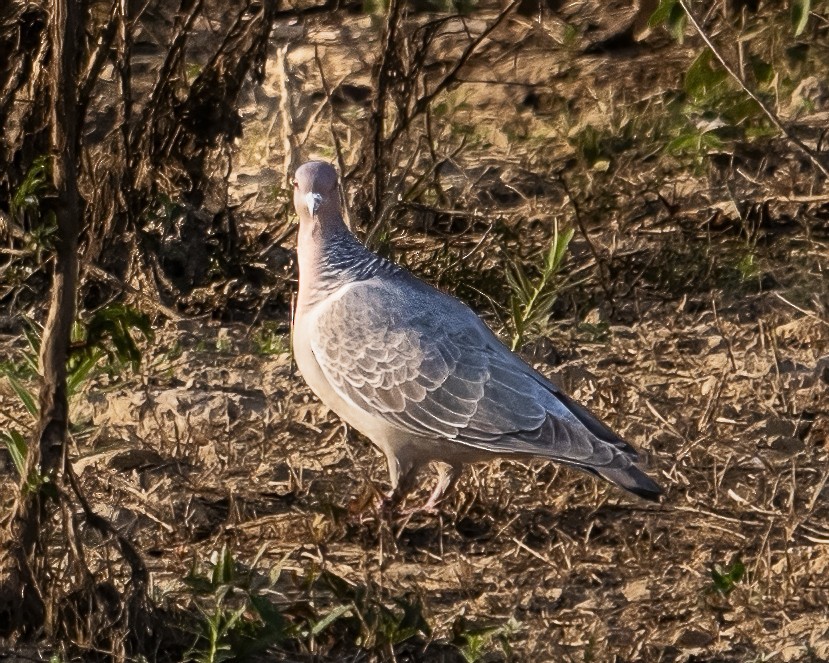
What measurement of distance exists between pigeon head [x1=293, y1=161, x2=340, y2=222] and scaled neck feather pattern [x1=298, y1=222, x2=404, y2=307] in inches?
1.8

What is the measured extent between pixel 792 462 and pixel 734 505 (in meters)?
0.22

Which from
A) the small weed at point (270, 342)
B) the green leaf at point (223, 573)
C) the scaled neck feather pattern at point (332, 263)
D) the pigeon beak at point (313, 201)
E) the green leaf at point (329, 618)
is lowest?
the small weed at point (270, 342)

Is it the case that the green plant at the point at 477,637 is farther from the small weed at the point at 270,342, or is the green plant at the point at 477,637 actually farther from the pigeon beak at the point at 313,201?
the small weed at the point at 270,342

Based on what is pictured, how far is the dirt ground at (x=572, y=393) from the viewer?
4.09 meters

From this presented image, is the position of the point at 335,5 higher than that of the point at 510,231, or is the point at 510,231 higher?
the point at 335,5

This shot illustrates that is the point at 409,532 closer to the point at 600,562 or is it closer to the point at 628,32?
the point at 600,562

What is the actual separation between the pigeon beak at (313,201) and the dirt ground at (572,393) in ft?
2.76

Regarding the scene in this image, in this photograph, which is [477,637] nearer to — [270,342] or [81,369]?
[81,369]

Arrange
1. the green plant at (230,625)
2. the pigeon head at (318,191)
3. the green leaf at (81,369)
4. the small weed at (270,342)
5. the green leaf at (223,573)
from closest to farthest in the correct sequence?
the green plant at (230,625) < the green leaf at (223,573) < the green leaf at (81,369) < the pigeon head at (318,191) < the small weed at (270,342)

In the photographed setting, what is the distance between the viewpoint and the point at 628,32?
8.24m

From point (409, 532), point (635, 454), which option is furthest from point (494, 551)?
point (635, 454)

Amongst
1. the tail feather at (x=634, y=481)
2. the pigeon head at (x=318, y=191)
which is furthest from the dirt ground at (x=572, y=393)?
the pigeon head at (x=318, y=191)

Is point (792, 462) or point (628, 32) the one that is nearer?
Result: point (792, 462)

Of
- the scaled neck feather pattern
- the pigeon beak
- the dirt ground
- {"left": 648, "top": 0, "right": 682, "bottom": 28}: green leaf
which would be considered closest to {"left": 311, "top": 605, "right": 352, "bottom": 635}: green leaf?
→ the dirt ground
